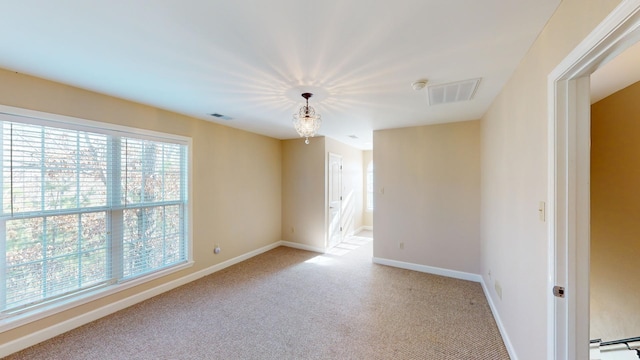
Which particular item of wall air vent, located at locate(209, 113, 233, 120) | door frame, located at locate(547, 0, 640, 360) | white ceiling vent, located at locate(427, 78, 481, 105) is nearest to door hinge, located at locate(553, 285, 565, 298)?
door frame, located at locate(547, 0, 640, 360)

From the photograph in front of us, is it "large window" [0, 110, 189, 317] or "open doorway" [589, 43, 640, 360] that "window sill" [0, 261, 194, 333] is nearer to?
"large window" [0, 110, 189, 317]

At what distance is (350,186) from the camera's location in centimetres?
617

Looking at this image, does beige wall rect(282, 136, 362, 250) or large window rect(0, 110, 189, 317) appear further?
beige wall rect(282, 136, 362, 250)

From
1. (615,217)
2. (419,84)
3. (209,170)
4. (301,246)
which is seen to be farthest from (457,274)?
(209,170)

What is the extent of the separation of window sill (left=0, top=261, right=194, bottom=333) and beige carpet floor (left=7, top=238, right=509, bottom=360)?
0.24m

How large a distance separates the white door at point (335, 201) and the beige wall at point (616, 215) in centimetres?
370

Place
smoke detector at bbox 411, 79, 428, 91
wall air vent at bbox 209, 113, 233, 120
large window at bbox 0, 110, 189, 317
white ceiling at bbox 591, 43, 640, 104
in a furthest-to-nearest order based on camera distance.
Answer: wall air vent at bbox 209, 113, 233, 120 → smoke detector at bbox 411, 79, 428, 91 → large window at bbox 0, 110, 189, 317 → white ceiling at bbox 591, 43, 640, 104

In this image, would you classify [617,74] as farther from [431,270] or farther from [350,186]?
[350,186]

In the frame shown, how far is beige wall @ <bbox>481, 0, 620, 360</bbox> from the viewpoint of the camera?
4.09 feet

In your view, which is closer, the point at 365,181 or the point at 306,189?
the point at 306,189

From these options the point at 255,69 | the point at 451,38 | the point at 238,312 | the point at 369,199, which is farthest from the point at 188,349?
the point at 369,199

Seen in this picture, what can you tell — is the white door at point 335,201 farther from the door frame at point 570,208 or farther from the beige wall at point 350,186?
the door frame at point 570,208

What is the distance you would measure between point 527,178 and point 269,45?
2.05m

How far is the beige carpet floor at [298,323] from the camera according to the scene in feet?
6.90
